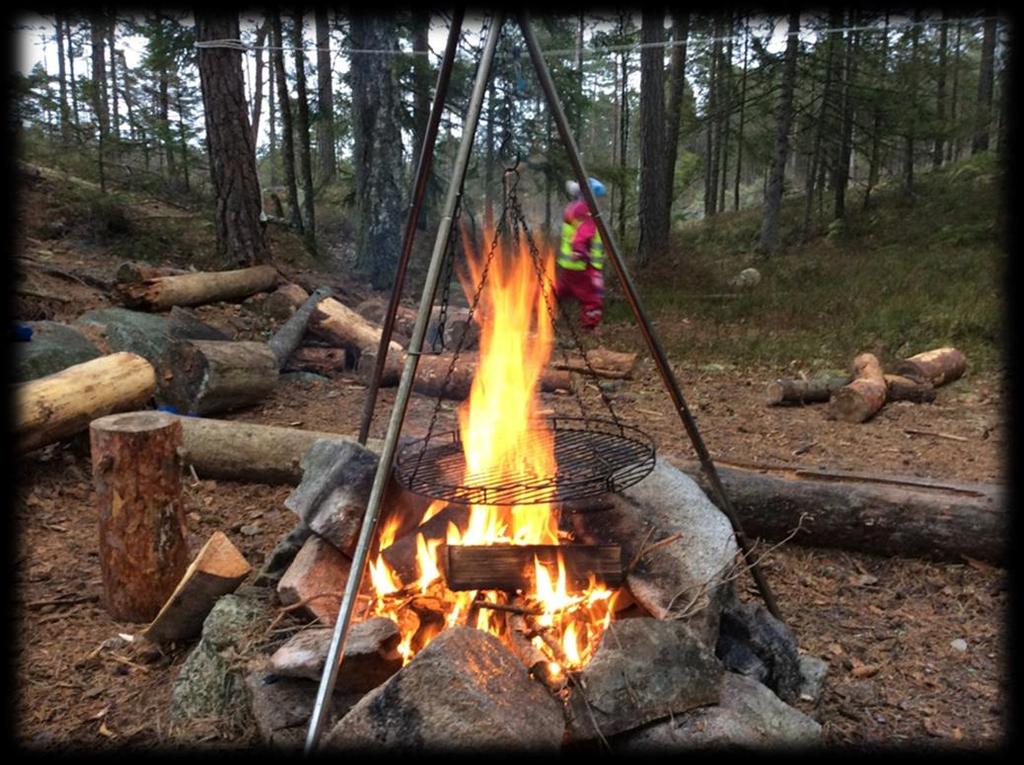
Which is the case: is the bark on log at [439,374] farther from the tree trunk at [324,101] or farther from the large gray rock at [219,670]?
the tree trunk at [324,101]

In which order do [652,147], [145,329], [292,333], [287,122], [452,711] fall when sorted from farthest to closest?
[652,147] < [287,122] < [292,333] < [145,329] < [452,711]

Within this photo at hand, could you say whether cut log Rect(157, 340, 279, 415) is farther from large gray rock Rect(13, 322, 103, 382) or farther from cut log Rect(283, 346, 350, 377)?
cut log Rect(283, 346, 350, 377)

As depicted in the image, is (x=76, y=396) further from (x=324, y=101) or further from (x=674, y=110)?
(x=674, y=110)

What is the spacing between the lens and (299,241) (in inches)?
450

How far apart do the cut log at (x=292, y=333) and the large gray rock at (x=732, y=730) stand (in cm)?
537

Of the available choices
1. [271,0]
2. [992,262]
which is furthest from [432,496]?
[992,262]

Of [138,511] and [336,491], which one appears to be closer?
[336,491]

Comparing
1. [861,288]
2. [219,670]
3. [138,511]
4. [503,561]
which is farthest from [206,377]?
[861,288]

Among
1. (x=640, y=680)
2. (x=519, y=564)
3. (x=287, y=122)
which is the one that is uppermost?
(x=287, y=122)

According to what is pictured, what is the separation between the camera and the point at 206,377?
533 centimetres

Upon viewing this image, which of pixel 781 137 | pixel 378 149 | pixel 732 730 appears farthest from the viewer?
pixel 781 137

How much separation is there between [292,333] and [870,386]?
570cm

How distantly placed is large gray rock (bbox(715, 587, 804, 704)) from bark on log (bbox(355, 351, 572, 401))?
12.7ft

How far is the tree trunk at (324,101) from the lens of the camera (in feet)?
43.2
